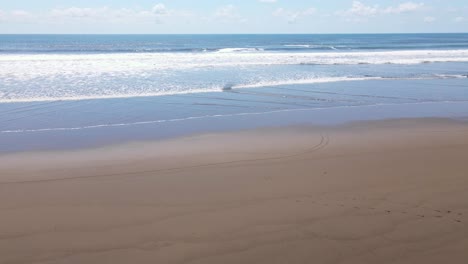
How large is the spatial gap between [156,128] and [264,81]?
30.3 ft

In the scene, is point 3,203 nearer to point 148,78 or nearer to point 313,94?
point 313,94

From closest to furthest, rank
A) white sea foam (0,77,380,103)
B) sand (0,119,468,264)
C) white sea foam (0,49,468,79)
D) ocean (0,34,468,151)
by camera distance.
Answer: sand (0,119,468,264), ocean (0,34,468,151), white sea foam (0,77,380,103), white sea foam (0,49,468,79)

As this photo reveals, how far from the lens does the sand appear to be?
13.5 ft

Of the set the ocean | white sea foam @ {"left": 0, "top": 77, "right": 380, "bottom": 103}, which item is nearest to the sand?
the ocean

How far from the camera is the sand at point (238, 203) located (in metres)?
4.11

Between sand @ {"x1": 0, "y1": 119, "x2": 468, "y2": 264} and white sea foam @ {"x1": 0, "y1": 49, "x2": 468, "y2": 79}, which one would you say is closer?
sand @ {"x1": 0, "y1": 119, "x2": 468, "y2": 264}

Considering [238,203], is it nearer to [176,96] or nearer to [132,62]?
[176,96]

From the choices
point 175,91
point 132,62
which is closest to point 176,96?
point 175,91

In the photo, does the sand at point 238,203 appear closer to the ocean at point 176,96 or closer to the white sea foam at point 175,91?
the ocean at point 176,96

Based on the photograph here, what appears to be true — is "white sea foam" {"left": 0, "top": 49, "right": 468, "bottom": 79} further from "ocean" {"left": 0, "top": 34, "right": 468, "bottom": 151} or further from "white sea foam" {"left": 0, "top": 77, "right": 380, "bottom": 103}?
"white sea foam" {"left": 0, "top": 77, "right": 380, "bottom": 103}

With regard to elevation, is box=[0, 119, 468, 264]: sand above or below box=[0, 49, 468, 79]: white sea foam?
below

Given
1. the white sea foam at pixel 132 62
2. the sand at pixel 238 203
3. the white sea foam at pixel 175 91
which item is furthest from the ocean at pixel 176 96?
the sand at pixel 238 203

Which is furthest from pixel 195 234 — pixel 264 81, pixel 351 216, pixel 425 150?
pixel 264 81

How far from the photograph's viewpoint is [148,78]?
62.2 ft
